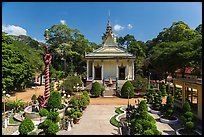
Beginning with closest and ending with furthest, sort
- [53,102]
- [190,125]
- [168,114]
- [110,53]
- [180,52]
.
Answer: [190,125], [168,114], [53,102], [180,52], [110,53]

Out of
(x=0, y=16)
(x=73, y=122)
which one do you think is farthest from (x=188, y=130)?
(x=0, y=16)

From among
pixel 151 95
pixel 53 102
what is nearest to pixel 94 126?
pixel 53 102

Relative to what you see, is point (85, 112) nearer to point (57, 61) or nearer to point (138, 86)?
point (138, 86)

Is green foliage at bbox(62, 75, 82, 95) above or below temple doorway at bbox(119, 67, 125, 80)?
below

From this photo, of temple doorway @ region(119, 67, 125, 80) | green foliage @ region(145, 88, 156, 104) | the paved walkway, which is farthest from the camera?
temple doorway @ region(119, 67, 125, 80)

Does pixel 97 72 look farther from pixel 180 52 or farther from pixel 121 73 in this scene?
pixel 180 52

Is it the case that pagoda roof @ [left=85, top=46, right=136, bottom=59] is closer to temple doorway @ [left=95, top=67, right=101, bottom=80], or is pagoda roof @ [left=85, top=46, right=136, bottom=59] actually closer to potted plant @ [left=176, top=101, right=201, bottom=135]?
temple doorway @ [left=95, top=67, right=101, bottom=80]

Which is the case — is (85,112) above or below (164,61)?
below

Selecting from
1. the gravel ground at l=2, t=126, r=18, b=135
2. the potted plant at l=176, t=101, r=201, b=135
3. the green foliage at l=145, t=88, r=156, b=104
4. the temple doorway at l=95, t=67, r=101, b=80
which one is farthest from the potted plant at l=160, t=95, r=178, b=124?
the temple doorway at l=95, t=67, r=101, b=80

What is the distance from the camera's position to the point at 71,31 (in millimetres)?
40750

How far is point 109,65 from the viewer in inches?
1171

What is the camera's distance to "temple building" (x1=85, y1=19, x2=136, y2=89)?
94.2 feet

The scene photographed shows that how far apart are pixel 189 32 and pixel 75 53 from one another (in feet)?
63.3

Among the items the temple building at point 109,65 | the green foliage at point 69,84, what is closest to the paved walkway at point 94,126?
the green foliage at point 69,84
